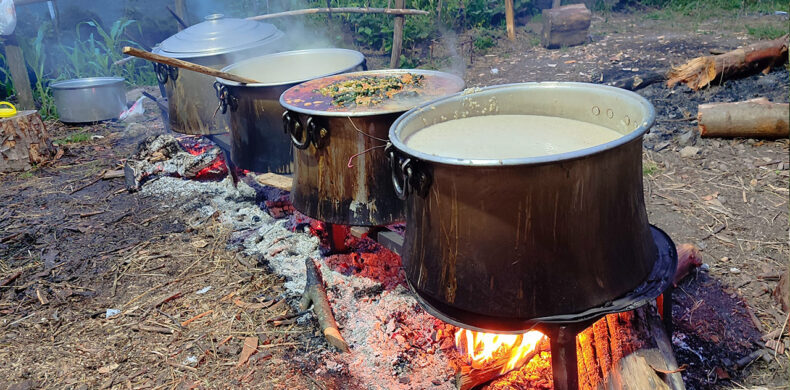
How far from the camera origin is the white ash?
332cm

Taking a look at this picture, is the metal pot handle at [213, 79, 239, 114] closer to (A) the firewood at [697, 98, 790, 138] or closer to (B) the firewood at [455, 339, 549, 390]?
(B) the firewood at [455, 339, 549, 390]

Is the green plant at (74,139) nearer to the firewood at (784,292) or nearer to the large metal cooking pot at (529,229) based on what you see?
the large metal cooking pot at (529,229)

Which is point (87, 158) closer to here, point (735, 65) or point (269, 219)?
point (269, 219)

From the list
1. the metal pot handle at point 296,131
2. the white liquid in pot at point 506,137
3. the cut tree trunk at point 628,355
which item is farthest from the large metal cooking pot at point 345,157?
the cut tree trunk at point 628,355

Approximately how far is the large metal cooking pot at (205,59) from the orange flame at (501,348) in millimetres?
3785

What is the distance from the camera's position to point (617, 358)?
260cm

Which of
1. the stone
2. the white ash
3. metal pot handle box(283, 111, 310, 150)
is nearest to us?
the white ash

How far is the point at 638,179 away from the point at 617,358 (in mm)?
864

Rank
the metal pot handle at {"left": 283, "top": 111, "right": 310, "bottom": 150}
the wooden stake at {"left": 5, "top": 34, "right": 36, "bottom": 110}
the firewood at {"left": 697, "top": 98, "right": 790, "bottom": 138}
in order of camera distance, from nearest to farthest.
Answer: the metal pot handle at {"left": 283, "top": 111, "right": 310, "bottom": 150} < the firewood at {"left": 697, "top": 98, "right": 790, "bottom": 138} < the wooden stake at {"left": 5, "top": 34, "right": 36, "bottom": 110}

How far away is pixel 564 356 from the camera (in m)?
2.47

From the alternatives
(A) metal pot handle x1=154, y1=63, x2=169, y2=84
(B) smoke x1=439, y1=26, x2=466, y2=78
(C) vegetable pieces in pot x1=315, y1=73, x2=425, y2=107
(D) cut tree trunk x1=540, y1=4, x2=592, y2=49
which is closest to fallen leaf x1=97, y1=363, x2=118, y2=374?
(C) vegetable pieces in pot x1=315, y1=73, x2=425, y2=107

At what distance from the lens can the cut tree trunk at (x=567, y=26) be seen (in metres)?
11.0

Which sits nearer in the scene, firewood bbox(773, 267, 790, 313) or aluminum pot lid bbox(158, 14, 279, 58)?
firewood bbox(773, 267, 790, 313)

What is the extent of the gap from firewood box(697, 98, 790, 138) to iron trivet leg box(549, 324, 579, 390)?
4.47 m
